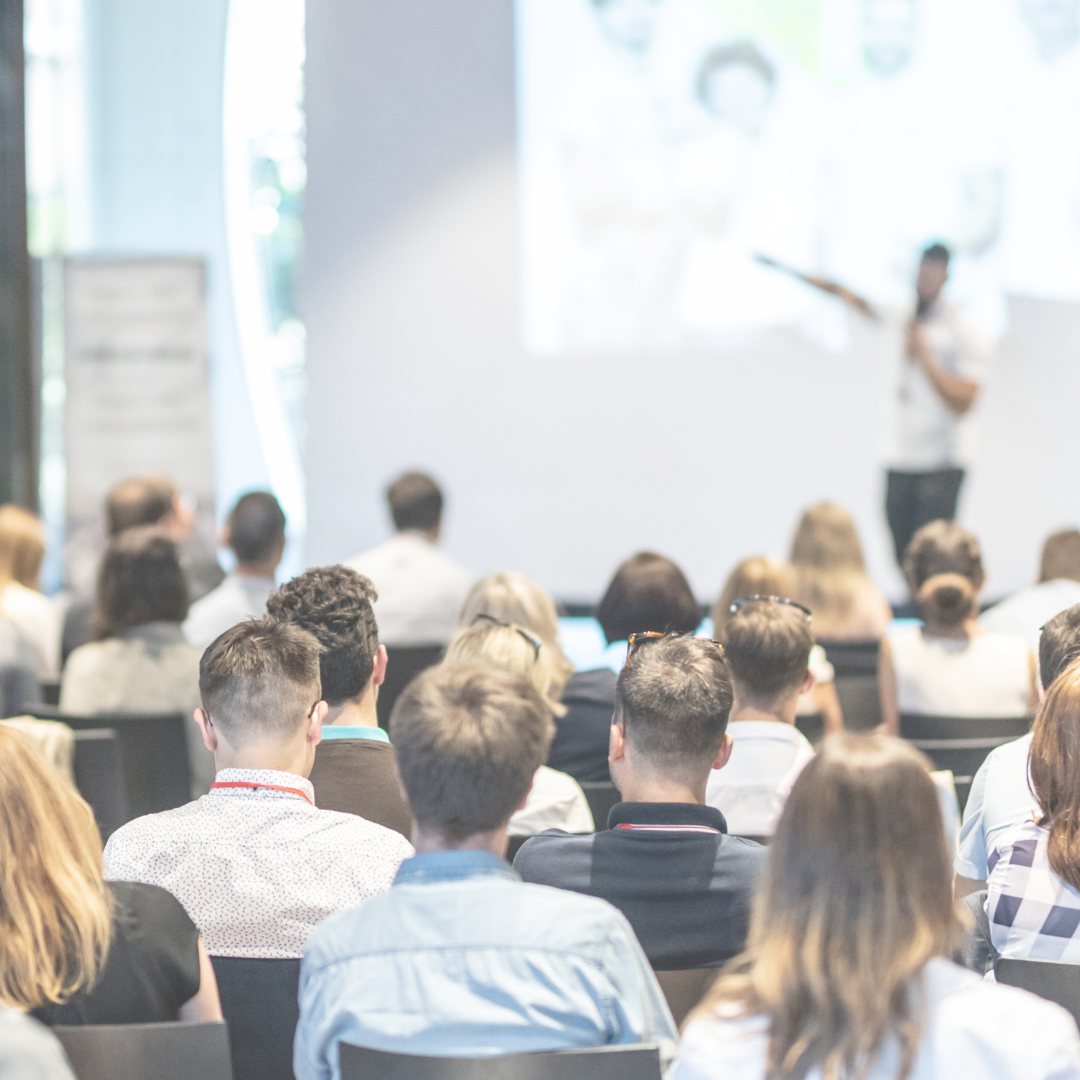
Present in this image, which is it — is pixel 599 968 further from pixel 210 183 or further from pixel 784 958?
pixel 210 183

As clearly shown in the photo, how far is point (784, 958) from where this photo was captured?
3.78 feet

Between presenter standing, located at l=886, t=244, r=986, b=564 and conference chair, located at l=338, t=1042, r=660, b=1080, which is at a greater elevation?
presenter standing, located at l=886, t=244, r=986, b=564

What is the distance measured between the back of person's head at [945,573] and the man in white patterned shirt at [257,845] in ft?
6.23

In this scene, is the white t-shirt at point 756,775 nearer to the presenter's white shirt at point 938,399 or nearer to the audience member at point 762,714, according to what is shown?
the audience member at point 762,714

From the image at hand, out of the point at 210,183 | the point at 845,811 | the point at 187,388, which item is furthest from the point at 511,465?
the point at 845,811

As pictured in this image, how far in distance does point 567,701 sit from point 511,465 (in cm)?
403

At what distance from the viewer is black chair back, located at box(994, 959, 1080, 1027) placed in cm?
146

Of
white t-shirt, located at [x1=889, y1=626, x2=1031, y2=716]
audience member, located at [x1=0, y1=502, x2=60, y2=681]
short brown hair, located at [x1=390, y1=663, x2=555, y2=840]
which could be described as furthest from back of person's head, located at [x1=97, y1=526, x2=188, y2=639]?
short brown hair, located at [x1=390, y1=663, x2=555, y2=840]

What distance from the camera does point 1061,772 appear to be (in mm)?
1689

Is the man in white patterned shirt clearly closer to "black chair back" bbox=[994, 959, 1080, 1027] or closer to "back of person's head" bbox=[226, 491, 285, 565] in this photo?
"black chair back" bbox=[994, 959, 1080, 1027]

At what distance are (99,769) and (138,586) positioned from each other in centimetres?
69

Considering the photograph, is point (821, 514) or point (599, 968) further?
point (821, 514)

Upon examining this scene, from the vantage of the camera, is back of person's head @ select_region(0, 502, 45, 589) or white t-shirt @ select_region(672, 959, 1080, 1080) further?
back of person's head @ select_region(0, 502, 45, 589)

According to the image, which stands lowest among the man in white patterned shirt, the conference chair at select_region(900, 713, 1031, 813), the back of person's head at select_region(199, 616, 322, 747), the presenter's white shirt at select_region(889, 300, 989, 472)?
the conference chair at select_region(900, 713, 1031, 813)
